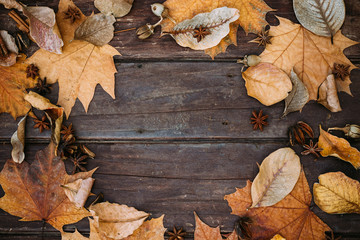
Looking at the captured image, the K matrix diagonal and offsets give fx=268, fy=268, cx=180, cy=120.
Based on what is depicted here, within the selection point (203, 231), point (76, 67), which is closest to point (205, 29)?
point (76, 67)

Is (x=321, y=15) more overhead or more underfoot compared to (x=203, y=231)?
more overhead

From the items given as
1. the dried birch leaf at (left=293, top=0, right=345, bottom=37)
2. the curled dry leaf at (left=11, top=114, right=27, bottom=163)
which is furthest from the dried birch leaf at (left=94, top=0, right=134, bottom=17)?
the dried birch leaf at (left=293, top=0, right=345, bottom=37)

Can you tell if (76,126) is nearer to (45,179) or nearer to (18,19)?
(45,179)

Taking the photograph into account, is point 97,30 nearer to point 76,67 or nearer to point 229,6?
point 76,67

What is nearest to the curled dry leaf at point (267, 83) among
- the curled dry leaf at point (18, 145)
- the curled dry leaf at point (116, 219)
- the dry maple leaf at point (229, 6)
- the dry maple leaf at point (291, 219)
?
the dry maple leaf at point (229, 6)

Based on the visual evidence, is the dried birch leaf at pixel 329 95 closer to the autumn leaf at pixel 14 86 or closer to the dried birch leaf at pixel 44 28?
the dried birch leaf at pixel 44 28

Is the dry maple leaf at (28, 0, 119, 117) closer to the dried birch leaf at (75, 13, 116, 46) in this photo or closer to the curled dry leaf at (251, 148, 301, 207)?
the dried birch leaf at (75, 13, 116, 46)

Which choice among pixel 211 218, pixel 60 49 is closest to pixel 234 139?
pixel 211 218
